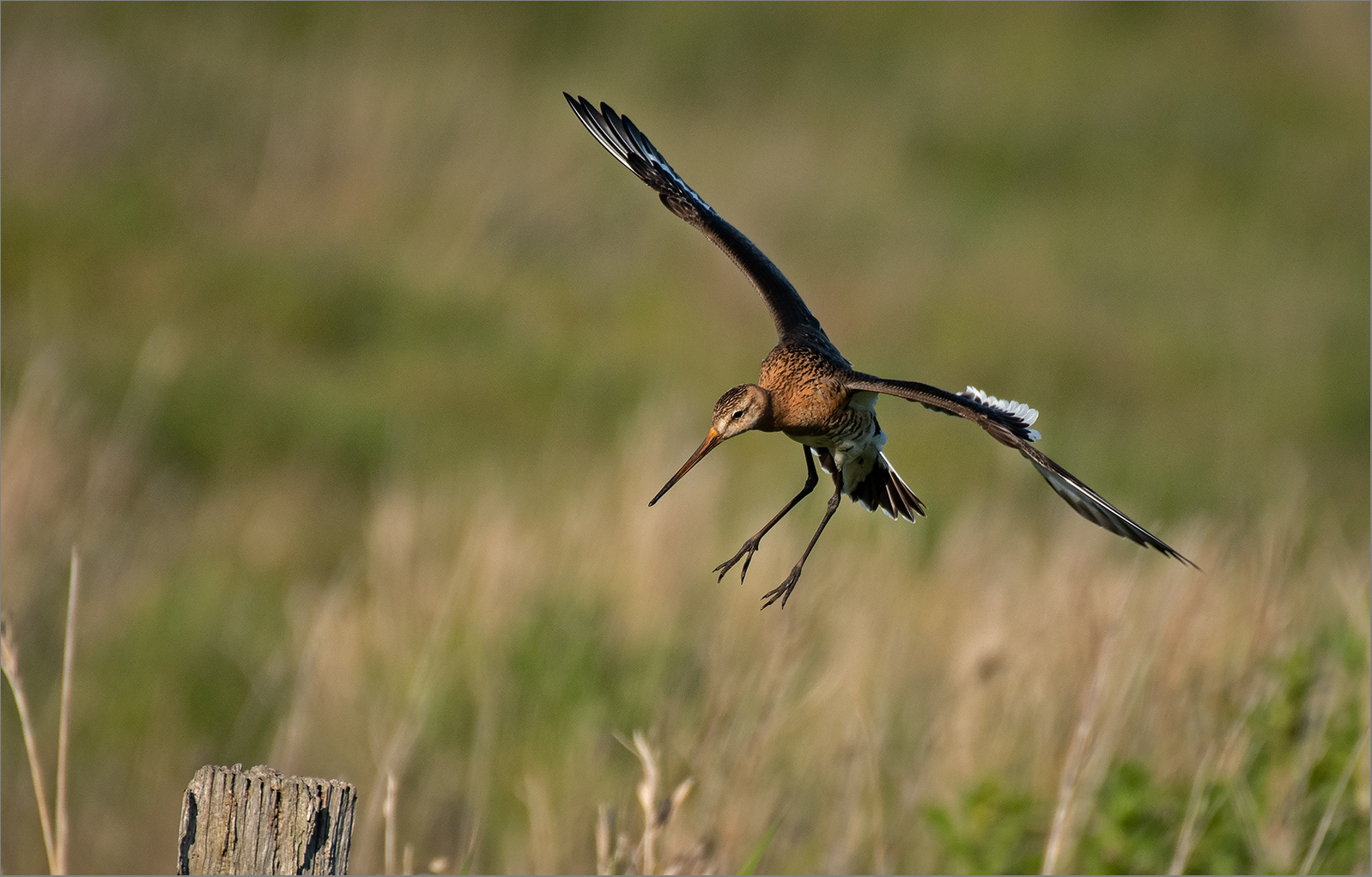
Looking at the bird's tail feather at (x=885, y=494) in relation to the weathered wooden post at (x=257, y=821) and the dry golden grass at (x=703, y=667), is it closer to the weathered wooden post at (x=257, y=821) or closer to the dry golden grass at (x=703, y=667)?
the dry golden grass at (x=703, y=667)

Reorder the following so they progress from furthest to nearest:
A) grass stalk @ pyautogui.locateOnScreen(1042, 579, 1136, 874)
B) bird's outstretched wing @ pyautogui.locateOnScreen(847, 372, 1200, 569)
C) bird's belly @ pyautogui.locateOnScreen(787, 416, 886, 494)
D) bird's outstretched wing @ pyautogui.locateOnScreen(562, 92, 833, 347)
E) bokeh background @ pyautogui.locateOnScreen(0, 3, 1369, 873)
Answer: bokeh background @ pyautogui.locateOnScreen(0, 3, 1369, 873) < grass stalk @ pyautogui.locateOnScreen(1042, 579, 1136, 874) < bird's outstretched wing @ pyautogui.locateOnScreen(562, 92, 833, 347) < bird's belly @ pyautogui.locateOnScreen(787, 416, 886, 494) < bird's outstretched wing @ pyautogui.locateOnScreen(847, 372, 1200, 569)

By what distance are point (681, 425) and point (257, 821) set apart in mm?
7469

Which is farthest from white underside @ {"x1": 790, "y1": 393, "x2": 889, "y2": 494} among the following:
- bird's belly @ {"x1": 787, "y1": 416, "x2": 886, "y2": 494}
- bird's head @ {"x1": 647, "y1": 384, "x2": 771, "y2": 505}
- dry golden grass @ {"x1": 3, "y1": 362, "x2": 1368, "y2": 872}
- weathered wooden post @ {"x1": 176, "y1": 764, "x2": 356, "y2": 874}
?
weathered wooden post @ {"x1": 176, "y1": 764, "x2": 356, "y2": 874}

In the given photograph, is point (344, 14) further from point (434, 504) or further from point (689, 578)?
point (689, 578)

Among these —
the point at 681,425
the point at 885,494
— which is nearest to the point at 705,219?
the point at 885,494

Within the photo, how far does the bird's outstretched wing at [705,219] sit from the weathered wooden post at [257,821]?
168 centimetres

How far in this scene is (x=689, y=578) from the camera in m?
8.77

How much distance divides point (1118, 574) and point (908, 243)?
32.0ft

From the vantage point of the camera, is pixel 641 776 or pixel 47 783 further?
pixel 47 783

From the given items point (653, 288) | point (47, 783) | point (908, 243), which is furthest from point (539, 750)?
point (908, 243)

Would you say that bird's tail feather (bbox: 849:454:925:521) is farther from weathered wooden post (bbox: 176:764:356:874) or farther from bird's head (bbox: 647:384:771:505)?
weathered wooden post (bbox: 176:764:356:874)

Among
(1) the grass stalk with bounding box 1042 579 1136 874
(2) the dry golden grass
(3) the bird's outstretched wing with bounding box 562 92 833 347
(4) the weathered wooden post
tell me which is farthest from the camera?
(2) the dry golden grass

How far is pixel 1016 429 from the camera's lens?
123 inches

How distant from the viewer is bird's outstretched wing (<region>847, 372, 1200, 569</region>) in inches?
112
